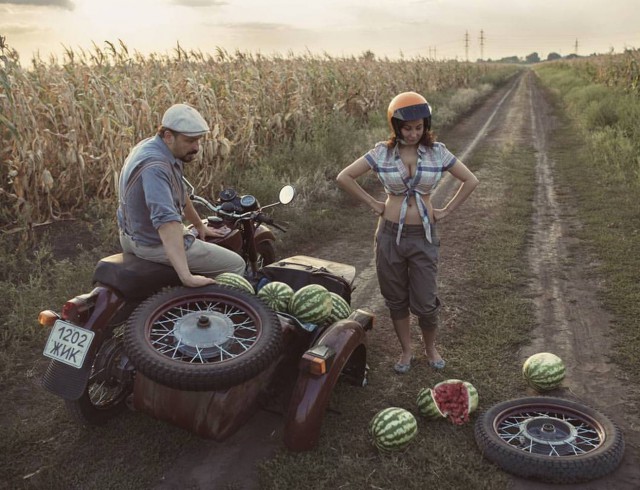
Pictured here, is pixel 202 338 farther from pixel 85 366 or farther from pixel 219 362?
pixel 85 366

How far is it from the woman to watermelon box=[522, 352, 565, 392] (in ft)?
3.01

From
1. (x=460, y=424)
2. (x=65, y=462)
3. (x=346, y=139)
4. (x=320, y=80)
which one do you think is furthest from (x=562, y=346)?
(x=320, y=80)

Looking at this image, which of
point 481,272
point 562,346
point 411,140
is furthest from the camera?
point 481,272

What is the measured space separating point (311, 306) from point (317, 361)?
705 mm

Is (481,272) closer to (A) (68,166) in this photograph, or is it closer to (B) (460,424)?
(B) (460,424)

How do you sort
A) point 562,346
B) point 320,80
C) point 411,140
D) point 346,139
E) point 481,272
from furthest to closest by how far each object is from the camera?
1. point 320,80
2. point 346,139
3. point 481,272
4. point 562,346
5. point 411,140

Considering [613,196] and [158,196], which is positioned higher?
[158,196]

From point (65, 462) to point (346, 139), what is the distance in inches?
430

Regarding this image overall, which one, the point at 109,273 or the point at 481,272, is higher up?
the point at 109,273

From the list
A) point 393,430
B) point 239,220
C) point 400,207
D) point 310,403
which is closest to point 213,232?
point 239,220

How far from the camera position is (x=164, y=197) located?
4.09 meters

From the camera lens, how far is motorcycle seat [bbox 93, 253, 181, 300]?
13.6ft

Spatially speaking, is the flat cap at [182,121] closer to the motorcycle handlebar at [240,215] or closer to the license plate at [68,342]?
the motorcycle handlebar at [240,215]

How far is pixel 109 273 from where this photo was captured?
4.16m
